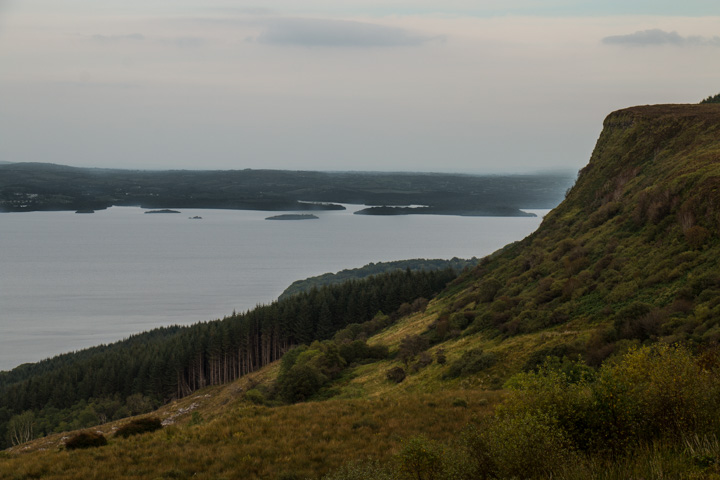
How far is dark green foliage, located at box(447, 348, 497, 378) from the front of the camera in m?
36.4

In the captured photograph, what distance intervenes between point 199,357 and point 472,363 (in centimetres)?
7548

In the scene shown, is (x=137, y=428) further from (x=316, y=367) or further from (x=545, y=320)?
(x=545, y=320)

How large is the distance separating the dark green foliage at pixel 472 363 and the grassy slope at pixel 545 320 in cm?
78

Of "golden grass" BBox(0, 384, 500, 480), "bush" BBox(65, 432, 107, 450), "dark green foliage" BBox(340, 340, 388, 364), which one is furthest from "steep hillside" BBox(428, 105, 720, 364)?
"bush" BBox(65, 432, 107, 450)

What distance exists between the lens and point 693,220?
37.4 metres

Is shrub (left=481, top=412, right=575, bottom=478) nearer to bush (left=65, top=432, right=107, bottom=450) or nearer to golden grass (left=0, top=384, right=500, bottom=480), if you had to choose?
golden grass (left=0, top=384, right=500, bottom=480)

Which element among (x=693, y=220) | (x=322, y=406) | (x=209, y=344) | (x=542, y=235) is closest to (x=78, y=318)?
(x=209, y=344)

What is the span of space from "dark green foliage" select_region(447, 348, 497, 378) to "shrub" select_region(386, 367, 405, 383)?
5817mm

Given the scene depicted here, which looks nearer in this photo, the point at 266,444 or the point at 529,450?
the point at 529,450

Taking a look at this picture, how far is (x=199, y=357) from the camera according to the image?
10031cm

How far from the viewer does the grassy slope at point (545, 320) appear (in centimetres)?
2152

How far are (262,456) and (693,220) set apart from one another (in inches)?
1322

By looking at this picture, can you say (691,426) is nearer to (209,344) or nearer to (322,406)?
(322,406)

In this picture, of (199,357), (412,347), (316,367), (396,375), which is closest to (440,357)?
(396,375)
